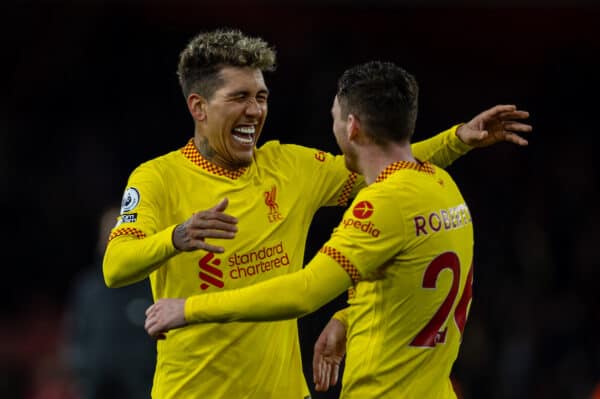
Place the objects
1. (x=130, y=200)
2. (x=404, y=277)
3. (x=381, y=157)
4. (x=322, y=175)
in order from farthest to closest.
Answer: (x=322, y=175) → (x=130, y=200) → (x=381, y=157) → (x=404, y=277)

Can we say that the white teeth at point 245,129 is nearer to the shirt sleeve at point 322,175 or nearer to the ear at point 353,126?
the shirt sleeve at point 322,175

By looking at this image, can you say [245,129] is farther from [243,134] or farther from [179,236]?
[179,236]

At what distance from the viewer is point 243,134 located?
5086mm

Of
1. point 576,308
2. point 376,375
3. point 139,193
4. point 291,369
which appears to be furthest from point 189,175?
point 576,308

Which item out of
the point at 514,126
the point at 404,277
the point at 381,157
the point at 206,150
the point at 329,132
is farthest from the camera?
the point at 329,132

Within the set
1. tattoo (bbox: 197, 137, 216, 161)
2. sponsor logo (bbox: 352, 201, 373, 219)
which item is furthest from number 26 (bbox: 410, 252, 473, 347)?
tattoo (bbox: 197, 137, 216, 161)

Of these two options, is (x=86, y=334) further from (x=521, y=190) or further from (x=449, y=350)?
(x=521, y=190)

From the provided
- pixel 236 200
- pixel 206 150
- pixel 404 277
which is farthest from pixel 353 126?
pixel 206 150

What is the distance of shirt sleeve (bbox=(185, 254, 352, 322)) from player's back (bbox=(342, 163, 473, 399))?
0.43 ft

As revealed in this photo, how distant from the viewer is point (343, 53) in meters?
11.2

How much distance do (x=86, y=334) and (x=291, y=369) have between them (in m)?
3.25

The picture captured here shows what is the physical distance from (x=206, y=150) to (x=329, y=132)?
5.31 meters

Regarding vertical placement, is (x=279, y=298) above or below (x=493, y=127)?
below

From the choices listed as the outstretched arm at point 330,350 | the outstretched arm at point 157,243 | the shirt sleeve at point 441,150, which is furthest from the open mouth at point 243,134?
the outstretched arm at point 330,350
